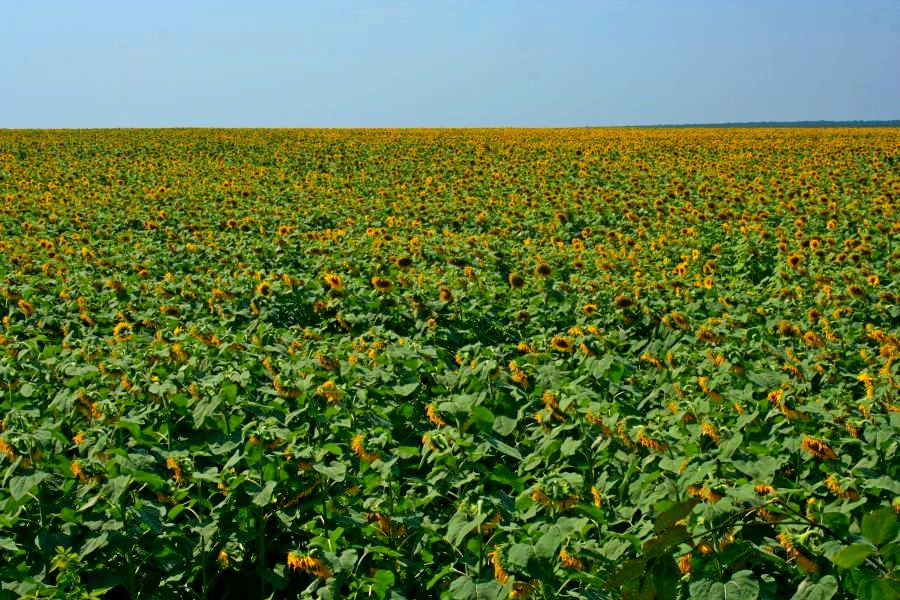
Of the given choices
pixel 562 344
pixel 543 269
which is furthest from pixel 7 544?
pixel 543 269

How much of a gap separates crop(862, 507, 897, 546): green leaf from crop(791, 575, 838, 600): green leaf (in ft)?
4.79

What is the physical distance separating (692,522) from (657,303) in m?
4.39

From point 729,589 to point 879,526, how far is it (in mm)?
1368

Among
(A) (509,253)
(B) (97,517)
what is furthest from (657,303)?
(B) (97,517)

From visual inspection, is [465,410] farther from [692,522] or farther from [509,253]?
[509,253]

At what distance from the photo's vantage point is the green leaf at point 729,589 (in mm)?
2525

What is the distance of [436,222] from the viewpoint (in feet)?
44.1

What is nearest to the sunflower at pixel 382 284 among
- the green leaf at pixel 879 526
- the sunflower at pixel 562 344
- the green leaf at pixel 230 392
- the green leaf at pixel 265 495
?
the sunflower at pixel 562 344

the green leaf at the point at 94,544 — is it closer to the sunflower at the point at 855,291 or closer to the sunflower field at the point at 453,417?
the sunflower field at the point at 453,417

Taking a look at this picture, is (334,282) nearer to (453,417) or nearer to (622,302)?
(622,302)

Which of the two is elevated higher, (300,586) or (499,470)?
(499,470)

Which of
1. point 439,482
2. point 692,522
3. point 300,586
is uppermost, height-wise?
point 692,522

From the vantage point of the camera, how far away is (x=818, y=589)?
261cm

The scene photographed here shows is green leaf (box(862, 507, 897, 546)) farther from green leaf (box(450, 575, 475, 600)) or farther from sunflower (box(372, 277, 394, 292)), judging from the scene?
→ sunflower (box(372, 277, 394, 292))
